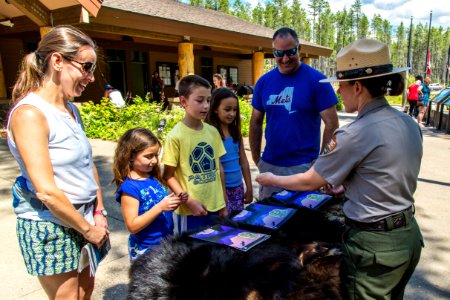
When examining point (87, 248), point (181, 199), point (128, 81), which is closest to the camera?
point (87, 248)

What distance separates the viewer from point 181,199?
2.16 metres

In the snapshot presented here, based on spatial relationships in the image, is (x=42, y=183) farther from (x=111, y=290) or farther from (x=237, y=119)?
(x=237, y=119)

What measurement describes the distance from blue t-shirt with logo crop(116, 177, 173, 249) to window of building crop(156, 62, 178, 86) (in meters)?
17.2

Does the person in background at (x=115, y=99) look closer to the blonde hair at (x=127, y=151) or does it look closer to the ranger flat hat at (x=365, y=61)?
the blonde hair at (x=127, y=151)

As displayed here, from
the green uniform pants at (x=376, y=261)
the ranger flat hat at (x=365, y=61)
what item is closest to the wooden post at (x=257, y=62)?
the ranger flat hat at (x=365, y=61)

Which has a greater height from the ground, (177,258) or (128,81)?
(128,81)

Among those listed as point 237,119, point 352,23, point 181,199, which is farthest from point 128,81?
point 352,23

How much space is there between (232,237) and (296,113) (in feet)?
5.64

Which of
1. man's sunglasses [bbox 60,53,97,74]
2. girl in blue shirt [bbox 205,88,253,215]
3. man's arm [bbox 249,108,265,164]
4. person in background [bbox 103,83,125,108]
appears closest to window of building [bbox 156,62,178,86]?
person in background [bbox 103,83,125,108]

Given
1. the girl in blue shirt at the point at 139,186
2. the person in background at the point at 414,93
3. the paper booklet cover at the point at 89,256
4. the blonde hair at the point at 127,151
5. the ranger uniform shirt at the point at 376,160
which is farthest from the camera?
the person in background at the point at 414,93

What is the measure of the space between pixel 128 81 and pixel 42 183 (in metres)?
16.2

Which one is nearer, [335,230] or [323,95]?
[335,230]

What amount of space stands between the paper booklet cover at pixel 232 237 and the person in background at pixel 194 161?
78 centimetres

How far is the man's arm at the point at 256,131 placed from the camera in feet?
11.7
